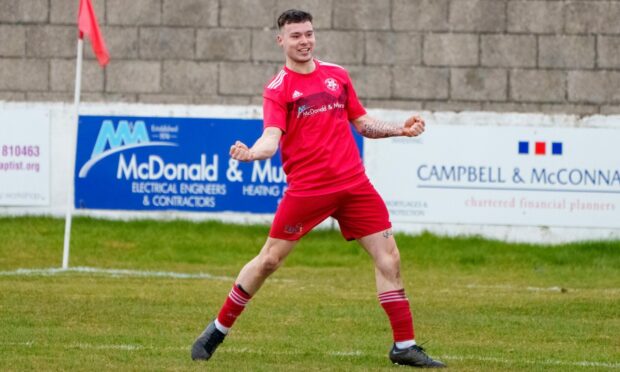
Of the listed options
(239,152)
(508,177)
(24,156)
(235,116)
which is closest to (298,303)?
(239,152)

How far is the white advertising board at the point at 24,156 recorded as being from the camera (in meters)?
17.9

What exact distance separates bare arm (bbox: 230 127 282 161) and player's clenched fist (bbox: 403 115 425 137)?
77cm

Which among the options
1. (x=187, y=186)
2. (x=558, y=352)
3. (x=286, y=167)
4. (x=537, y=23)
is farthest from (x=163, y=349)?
Answer: (x=537, y=23)

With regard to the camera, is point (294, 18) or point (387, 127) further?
point (387, 127)

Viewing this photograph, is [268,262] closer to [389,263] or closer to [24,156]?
[389,263]

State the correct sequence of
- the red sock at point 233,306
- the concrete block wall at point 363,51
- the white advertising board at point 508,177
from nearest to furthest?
the red sock at point 233,306
the white advertising board at point 508,177
the concrete block wall at point 363,51

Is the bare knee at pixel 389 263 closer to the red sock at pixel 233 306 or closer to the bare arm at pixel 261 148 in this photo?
the red sock at pixel 233 306

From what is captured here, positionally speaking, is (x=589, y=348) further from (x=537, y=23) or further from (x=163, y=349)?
→ (x=537, y=23)

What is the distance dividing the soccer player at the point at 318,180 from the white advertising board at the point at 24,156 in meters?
9.96

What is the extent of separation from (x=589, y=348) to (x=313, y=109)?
2.65 metres

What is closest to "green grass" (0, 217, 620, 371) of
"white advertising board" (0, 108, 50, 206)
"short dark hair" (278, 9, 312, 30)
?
"white advertising board" (0, 108, 50, 206)

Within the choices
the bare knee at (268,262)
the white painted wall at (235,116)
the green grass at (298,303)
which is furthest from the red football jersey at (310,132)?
the white painted wall at (235,116)

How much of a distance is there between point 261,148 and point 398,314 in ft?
4.28

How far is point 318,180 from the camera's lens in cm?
840
